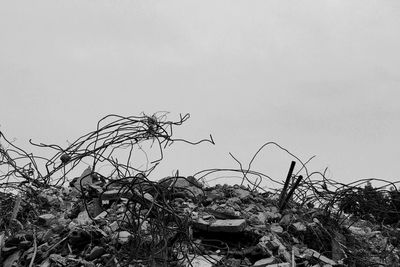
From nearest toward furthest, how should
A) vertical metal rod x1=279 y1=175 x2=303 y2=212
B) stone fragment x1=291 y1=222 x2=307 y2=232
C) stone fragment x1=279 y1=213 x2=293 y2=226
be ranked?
stone fragment x1=291 y1=222 x2=307 y2=232 < stone fragment x1=279 y1=213 x2=293 y2=226 < vertical metal rod x1=279 y1=175 x2=303 y2=212

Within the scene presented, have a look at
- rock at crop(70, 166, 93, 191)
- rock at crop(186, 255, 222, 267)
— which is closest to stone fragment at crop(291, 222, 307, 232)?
rock at crop(186, 255, 222, 267)

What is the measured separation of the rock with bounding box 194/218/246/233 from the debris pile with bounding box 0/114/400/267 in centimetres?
1

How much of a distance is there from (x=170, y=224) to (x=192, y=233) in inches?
35.0

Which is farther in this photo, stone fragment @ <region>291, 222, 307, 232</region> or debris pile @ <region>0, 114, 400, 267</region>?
stone fragment @ <region>291, 222, 307, 232</region>

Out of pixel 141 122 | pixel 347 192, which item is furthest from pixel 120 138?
pixel 347 192

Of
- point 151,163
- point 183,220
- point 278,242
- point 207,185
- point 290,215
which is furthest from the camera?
point 207,185

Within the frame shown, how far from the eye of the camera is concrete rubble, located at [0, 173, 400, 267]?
6441mm

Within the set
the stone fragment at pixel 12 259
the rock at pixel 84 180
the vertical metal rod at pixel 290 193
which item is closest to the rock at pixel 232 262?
the vertical metal rod at pixel 290 193

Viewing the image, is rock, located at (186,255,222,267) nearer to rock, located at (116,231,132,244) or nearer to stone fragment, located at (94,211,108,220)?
rock, located at (116,231,132,244)

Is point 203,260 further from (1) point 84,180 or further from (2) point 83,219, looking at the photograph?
(1) point 84,180

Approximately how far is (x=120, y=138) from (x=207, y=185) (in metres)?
2.80

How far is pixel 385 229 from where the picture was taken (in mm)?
8930

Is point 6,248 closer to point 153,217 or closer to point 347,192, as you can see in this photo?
point 153,217

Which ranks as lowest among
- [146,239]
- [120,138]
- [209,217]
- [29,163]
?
[146,239]
